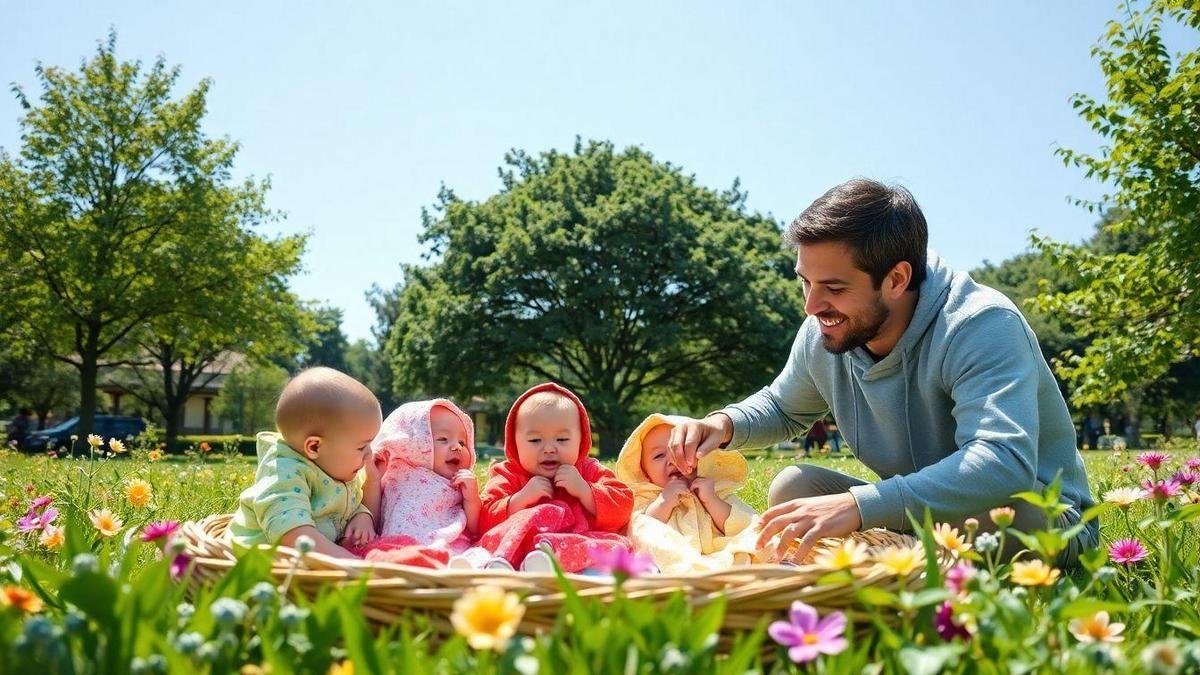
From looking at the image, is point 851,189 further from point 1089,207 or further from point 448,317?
point 448,317

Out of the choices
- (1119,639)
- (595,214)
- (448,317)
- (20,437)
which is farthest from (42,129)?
Answer: (1119,639)

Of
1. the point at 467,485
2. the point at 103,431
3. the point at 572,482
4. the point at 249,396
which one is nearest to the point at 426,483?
the point at 467,485

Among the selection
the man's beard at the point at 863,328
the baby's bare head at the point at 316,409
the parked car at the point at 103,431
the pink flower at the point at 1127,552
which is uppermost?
the man's beard at the point at 863,328

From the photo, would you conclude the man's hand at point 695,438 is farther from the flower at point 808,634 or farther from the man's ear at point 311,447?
the flower at point 808,634

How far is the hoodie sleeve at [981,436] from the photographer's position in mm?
2406

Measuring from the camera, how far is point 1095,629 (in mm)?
1479

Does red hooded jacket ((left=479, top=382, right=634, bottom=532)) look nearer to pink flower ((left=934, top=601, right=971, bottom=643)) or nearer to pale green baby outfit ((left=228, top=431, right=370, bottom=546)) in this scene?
pale green baby outfit ((left=228, top=431, right=370, bottom=546))

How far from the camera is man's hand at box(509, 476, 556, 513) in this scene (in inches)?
123

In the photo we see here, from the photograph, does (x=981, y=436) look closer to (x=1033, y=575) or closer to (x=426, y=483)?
(x=1033, y=575)

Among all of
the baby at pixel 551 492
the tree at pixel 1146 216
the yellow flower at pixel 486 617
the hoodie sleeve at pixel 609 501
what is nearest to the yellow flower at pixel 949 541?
the yellow flower at pixel 486 617

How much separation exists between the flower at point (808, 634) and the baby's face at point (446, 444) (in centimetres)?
206

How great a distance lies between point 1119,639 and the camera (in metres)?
1.57

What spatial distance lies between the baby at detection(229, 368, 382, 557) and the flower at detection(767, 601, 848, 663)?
4.90 ft

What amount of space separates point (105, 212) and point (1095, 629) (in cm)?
2129
